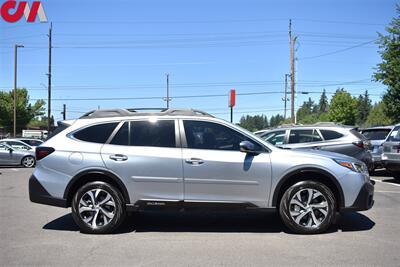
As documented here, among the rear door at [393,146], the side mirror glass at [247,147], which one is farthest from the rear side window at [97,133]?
the rear door at [393,146]

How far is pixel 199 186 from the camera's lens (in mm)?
6367

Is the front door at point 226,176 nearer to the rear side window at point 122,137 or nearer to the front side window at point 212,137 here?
the front side window at point 212,137

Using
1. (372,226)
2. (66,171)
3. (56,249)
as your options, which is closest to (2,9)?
(66,171)

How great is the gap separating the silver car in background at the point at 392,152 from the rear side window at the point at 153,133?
7819mm

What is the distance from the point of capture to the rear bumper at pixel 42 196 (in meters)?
6.54

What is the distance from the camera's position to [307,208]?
637 cm

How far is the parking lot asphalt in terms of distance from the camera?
5227 mm

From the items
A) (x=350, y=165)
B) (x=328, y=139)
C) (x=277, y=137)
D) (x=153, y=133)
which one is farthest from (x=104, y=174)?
(x=328, y=139)

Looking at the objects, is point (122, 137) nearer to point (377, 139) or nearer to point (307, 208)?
point (307, 208)

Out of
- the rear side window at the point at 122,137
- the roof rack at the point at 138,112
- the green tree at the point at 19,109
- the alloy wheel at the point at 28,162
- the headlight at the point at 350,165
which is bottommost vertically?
the alloy wheel at the point at 28,162

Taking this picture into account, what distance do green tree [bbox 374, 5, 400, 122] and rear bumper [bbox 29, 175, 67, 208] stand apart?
93.7ft

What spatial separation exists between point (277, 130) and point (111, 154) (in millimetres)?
6763

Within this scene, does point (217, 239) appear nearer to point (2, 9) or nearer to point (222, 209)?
point (222, 209)

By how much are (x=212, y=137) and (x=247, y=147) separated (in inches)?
22.4
